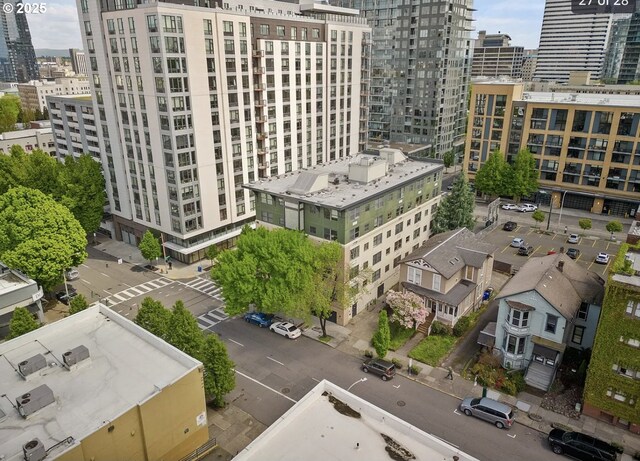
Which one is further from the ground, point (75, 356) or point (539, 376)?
point (75, 356)

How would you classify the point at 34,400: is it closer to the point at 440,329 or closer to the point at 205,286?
the point at 205,286

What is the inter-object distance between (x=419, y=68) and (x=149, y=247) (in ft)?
308

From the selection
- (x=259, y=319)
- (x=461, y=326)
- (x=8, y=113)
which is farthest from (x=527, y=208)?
(x=8, y=113)

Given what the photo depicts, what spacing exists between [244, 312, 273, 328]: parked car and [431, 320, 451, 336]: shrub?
20.4 m

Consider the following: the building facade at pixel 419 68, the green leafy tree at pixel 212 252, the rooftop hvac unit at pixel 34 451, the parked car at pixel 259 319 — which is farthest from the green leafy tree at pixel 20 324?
the building facade at pixel 419 68

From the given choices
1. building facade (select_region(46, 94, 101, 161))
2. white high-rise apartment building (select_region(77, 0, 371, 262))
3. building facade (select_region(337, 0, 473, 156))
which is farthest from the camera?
building facade (select_region(337, 0, 473, 156))

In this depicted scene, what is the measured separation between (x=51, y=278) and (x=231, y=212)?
29682 mm

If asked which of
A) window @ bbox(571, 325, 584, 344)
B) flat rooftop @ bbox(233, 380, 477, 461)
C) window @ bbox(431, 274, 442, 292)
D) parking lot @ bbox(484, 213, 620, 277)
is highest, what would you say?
flat rooftop @ bbox(233, 380, 477, 461)

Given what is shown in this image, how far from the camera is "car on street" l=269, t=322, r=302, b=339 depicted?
2056 inches

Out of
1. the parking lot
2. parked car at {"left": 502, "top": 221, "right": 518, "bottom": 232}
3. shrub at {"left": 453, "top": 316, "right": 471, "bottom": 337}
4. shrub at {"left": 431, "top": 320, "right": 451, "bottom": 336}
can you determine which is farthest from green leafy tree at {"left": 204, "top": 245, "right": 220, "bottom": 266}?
parked car at {"left": 502, "top": 221, "right": 518, "bottom": 232}

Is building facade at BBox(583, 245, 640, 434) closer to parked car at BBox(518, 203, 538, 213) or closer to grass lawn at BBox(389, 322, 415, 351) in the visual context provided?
grass lawn at BBox(389, 322, 415, 351)

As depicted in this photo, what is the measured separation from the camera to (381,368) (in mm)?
44969

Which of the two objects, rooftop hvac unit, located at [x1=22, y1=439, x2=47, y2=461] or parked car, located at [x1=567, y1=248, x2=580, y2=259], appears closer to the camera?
rooftop hvac unit, located at [x1=22, y1=439, x2=47, y2=461]

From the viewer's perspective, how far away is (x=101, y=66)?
234 ft
